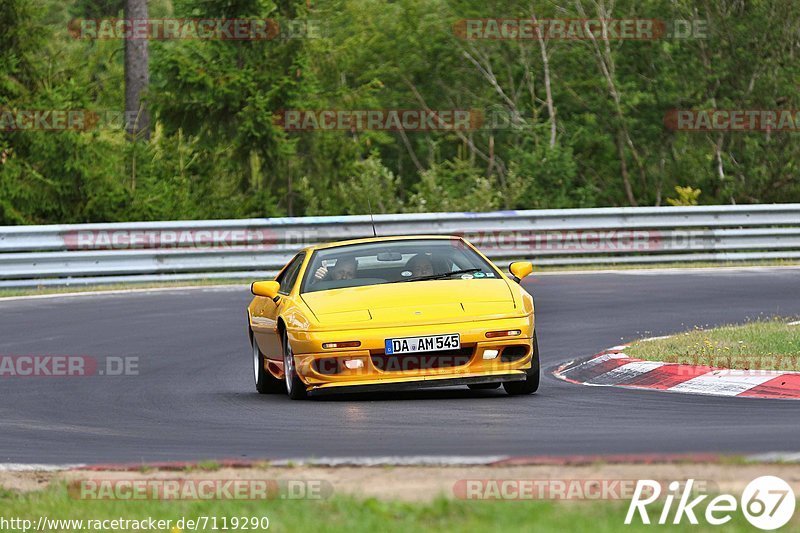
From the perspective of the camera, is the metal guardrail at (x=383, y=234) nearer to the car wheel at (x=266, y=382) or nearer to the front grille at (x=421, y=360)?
the car wheel at (x=266, y=382)

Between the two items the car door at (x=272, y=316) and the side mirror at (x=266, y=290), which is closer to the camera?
the car door at (x=272, y=316)

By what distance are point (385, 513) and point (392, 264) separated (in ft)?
20.8

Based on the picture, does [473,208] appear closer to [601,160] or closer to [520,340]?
[601,160]

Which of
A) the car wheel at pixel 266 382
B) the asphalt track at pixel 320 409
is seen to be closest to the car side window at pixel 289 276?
the car wheel at pixel 266 382

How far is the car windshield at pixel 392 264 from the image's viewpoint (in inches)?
476

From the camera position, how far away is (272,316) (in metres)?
12.4

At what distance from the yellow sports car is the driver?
0.04 m

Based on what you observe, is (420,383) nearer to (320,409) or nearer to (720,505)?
(320,409)

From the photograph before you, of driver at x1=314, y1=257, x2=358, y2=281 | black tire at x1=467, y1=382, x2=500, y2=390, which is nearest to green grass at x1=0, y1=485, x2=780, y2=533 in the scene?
black tire at x1=467, y1=382, x2=500, y2=390

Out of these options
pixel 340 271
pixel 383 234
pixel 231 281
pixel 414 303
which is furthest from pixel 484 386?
pixel 383 234

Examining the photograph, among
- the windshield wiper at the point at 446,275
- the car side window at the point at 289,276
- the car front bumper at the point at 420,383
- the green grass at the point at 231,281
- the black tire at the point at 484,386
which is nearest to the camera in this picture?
the car front bumper at the point at 420,383

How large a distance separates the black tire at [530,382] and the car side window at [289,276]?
6.91 ft

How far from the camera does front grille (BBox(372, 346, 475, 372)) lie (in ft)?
36.0

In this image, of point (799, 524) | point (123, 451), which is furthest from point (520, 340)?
point (799, 524)
